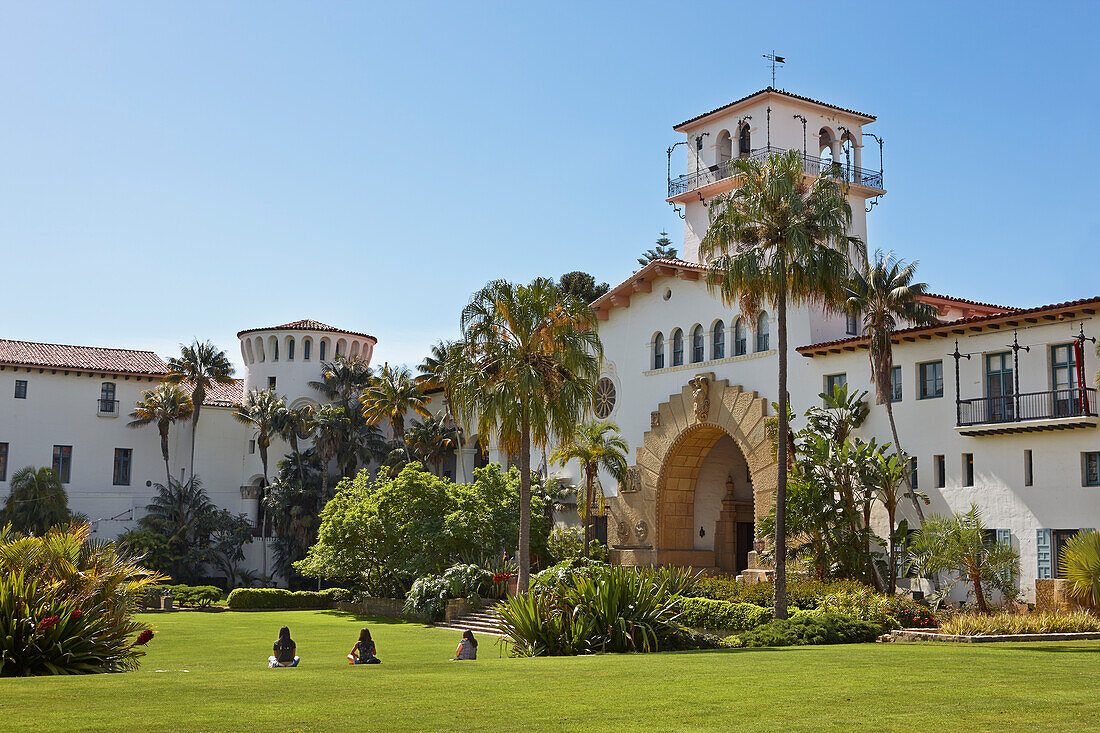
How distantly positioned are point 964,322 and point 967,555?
7.79 metres

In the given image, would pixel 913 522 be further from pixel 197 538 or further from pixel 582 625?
pixel 197 538

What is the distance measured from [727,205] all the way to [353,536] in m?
21.3

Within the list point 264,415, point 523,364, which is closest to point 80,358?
point 264,415

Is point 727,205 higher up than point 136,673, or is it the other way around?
point 727,205

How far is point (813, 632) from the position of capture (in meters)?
24.7

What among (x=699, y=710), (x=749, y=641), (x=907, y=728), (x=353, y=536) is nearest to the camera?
(x=907, y=728)

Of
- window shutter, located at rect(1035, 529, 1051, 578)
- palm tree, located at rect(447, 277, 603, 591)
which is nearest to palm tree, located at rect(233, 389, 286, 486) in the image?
palm tree, located at rect(447, 277, 603, 591)

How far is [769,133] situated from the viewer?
45531mm

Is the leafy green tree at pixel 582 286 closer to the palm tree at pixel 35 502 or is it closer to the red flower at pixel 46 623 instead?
the palm tree at pixel 35 502

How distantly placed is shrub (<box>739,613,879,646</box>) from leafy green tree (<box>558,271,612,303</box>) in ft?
141

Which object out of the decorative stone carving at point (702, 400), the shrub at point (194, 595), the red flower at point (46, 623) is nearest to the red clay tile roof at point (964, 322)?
the decorative stone carving at point (702, 400)

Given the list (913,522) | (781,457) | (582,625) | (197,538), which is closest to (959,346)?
(913,522)

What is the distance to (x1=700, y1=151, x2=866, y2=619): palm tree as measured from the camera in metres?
27.6

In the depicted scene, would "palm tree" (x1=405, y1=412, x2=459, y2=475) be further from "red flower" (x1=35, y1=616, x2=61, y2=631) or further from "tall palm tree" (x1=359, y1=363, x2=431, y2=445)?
"red flower" (x1=35, y1=616, x2=61, y2=631)
